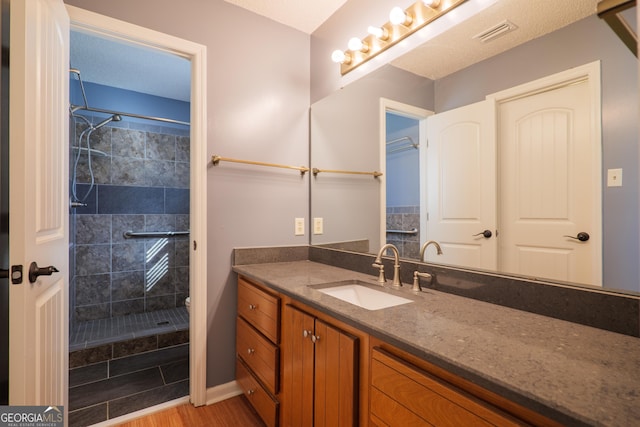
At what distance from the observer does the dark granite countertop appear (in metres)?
0.52

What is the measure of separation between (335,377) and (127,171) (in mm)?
3111

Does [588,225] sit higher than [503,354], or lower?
higher

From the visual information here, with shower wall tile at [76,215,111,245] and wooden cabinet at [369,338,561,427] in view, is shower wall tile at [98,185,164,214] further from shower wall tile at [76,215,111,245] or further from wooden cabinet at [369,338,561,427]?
wooden cabinet at [369,338,561,427]

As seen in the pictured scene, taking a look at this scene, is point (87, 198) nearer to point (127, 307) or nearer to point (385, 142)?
point (127, 307)

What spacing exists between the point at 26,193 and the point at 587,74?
5.64 ft

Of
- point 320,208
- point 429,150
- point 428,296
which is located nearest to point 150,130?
point 320,208

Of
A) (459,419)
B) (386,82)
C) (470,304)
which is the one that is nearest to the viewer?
(459,419)

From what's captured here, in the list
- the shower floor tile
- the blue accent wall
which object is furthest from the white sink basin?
the blue accent wall

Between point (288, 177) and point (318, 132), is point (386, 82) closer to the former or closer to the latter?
point (318, 132)

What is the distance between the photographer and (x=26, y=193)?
917mm

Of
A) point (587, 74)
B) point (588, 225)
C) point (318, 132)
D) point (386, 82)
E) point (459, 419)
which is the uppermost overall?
point (386, 82)

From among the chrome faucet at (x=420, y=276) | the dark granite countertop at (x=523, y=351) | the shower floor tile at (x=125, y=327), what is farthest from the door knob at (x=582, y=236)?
the shower floor tile at (x=125, y=327)

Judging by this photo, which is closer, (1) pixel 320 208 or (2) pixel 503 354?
(2) pixel 503 354

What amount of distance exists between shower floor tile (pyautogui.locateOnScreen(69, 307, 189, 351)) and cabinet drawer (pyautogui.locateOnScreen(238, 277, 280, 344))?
1269 mm
